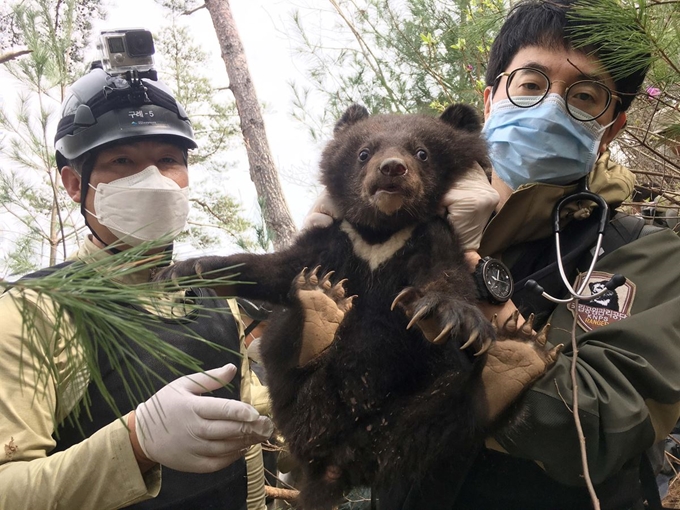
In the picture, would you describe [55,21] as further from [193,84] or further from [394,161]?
[394,161]

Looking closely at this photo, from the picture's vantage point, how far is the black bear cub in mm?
1986

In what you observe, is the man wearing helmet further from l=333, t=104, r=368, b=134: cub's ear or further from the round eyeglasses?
the round eyeglasses

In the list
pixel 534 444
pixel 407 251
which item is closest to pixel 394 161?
pixel 407 251

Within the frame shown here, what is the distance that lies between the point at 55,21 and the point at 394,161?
326 centimetres

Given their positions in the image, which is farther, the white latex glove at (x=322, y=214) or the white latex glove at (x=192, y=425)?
the white latex glove at (x=322, y=214)

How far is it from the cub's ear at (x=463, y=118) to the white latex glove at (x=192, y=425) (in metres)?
1.66

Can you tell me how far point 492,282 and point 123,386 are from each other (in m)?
1.54

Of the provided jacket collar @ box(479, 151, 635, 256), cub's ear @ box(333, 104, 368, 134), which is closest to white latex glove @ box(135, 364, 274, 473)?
jacket collar @ box(479, 151, 635, 256)

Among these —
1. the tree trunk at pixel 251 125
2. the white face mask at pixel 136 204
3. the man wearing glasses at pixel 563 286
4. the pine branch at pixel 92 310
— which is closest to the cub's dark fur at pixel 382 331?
the man wearing glasses at pixel 563 286

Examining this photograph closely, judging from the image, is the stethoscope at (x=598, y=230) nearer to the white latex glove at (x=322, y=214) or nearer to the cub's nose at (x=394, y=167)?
the cub's nose at (x=394, y=167)

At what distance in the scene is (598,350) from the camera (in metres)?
1.95

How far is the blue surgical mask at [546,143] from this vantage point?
249 cm

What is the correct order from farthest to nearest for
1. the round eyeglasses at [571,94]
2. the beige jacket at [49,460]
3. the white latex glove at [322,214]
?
the white latex glove at [322,214] < the round eyeglasses at [571,94] < the beige jacket at [49,460]

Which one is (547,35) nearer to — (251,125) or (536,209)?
(536,209)
